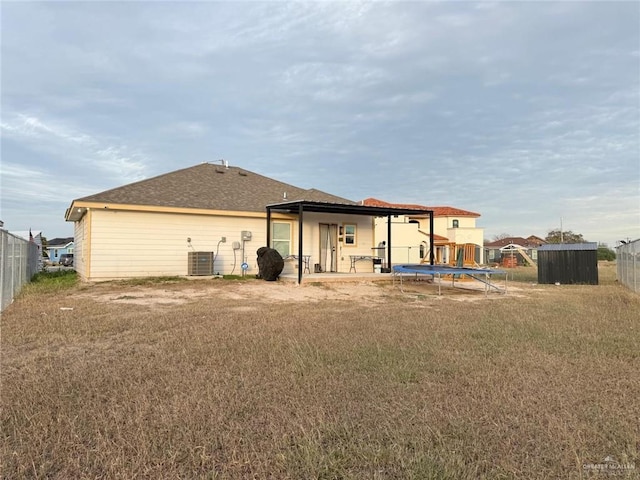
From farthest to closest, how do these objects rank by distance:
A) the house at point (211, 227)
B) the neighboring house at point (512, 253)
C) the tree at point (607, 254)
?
1. the tree at point (607, 254)
2. the neighboring house at point (512, 253)
3. the house at point (211, 227)

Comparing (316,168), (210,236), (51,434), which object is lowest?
(51,434)

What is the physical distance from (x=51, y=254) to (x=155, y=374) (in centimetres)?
6202

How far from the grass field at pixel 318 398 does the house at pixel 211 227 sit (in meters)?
6.96

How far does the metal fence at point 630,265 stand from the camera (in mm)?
14391

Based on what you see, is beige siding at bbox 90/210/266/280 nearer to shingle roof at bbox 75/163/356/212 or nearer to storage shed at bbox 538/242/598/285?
shingle roof at bbox 75/163/356/212

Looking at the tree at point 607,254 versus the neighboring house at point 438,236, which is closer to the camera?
the neighboring house at point 438,236

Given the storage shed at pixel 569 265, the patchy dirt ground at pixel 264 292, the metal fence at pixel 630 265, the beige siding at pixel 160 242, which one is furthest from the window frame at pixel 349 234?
the metal fence at pixel 630 265

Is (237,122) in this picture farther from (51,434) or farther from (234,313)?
(51,434)

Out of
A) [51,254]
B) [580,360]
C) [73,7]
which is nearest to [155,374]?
[580,360]

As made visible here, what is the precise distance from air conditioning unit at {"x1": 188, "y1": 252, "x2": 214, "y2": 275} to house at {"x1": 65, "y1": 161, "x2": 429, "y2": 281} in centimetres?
4

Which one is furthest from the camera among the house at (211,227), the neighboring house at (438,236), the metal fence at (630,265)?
the neighboring house at (438,236)

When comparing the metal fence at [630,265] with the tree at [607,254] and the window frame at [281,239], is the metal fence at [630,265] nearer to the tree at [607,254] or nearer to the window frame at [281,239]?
the window frame at [281,239]

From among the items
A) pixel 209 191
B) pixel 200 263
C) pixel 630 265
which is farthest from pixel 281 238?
pixel 630 265

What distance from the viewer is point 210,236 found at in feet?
52.5
